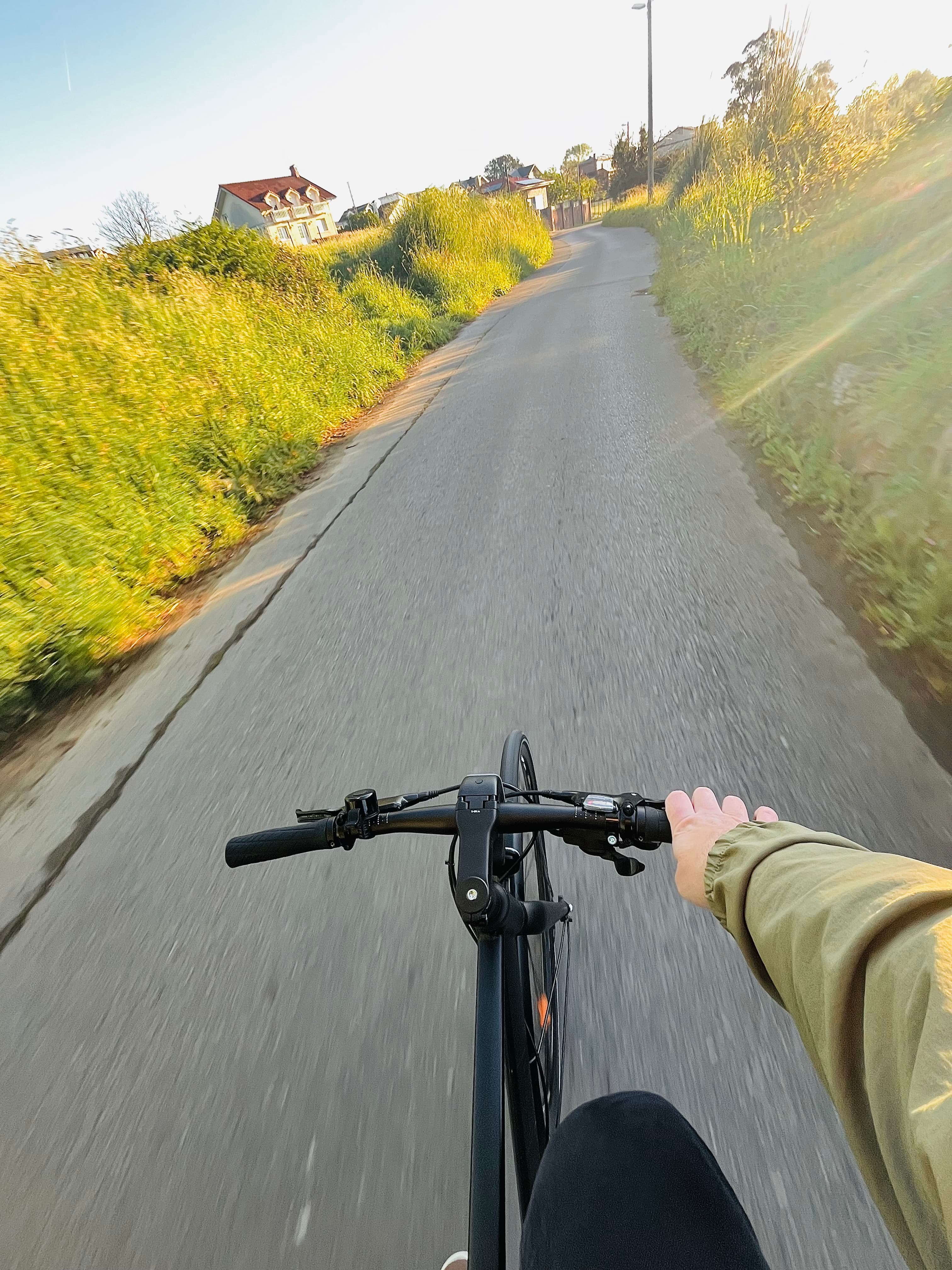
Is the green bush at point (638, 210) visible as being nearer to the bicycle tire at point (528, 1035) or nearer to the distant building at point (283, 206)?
the bicycle tire at point (528, 1035)

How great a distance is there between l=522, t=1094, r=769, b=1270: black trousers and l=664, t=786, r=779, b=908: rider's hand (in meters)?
0.36

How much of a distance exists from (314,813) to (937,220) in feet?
22.1

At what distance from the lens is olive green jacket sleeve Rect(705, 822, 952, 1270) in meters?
0.50

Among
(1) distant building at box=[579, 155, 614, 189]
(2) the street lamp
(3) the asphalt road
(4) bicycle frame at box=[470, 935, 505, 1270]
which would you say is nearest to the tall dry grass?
(3) the asphalt road

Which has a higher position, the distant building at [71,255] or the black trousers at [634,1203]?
the distant building at [71,255]

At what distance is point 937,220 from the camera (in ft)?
16.2

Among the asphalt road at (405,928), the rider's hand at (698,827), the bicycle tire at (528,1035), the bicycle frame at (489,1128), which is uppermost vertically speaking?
the bicycle frame at (489,1128)

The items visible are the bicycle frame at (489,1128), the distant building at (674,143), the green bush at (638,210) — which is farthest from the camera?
the distant building at (674,143)

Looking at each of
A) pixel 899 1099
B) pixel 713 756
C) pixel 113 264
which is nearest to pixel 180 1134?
pixel 899 1099

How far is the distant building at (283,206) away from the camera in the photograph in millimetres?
56500

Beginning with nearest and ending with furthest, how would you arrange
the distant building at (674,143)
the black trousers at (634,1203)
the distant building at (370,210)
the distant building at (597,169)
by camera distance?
the black trousers at (634,1203) < the distant building at (674,143) < the distant building at (370,210) < the distant building at (597,169)

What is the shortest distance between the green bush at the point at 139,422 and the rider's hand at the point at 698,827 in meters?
3.95

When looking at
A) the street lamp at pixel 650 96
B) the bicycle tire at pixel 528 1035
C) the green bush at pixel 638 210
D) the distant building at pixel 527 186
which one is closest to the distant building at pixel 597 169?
the distant building at pixel 527 186

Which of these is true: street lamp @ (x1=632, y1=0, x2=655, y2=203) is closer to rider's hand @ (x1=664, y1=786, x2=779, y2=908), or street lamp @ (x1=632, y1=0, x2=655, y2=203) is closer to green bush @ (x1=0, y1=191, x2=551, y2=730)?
green bush @ (x1=0, y1=191, x2=551, y2=730)
